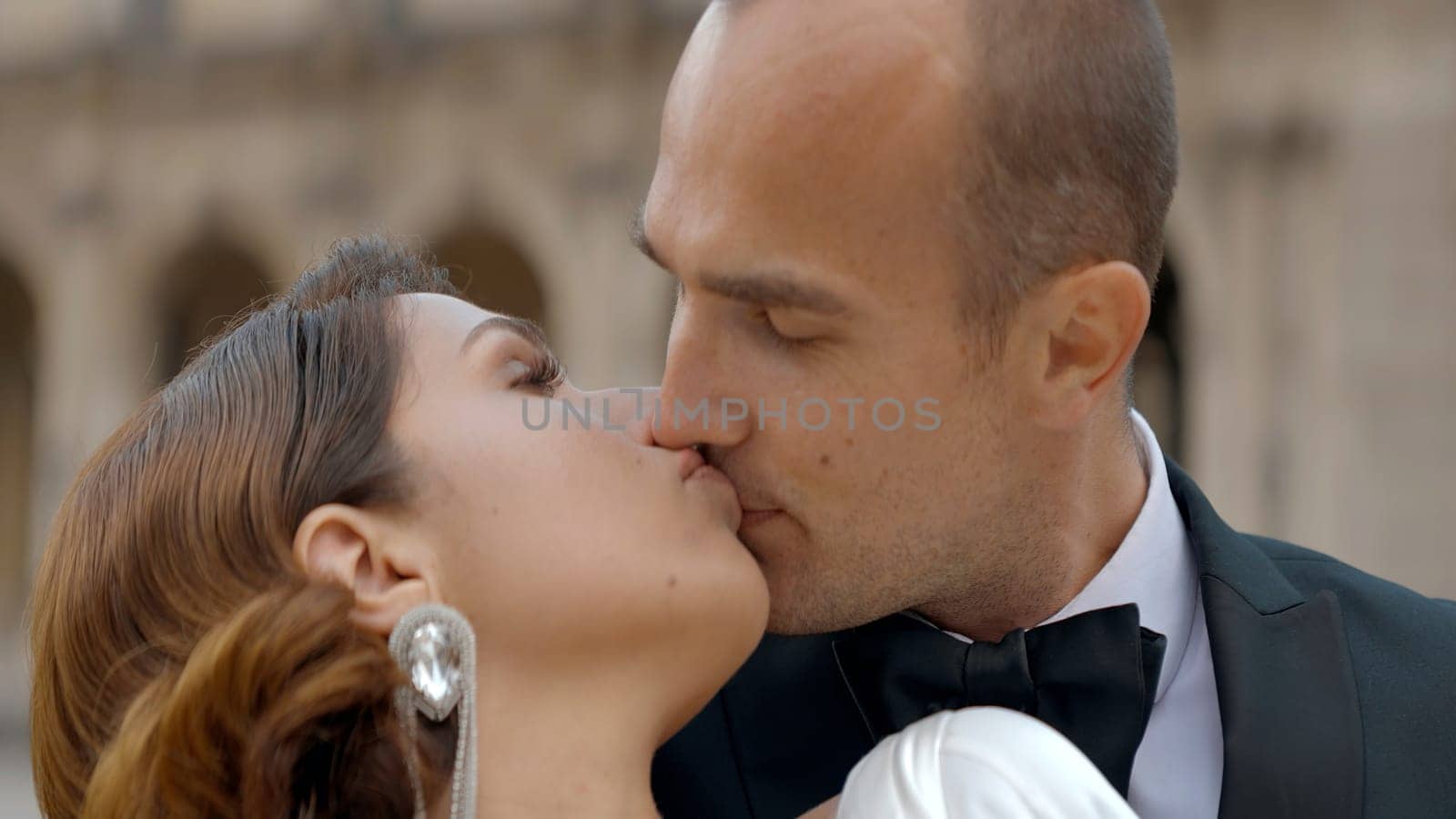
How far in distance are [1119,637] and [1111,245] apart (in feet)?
1.84

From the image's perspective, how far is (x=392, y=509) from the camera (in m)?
1.96

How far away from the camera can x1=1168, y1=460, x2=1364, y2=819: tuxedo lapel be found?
76.0 inches

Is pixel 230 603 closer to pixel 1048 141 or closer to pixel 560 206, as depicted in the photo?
pixel 1048 141

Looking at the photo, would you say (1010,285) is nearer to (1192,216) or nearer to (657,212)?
(657,212)

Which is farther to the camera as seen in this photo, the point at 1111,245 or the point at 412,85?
the point at 412,85

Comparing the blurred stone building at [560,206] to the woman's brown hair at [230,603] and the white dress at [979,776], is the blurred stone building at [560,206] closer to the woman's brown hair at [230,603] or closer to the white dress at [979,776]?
the woman's brown hair at [230,603]

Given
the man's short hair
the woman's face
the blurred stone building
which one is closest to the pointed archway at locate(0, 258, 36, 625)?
the blurred stone building

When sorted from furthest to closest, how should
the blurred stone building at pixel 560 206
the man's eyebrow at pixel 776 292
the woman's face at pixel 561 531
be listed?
the blurred stone building at pixel 560 206 < the man's eyebrow at pixel 776 292 < the woman's face at pixel 561 531

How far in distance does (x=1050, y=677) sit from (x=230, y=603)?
112 cm

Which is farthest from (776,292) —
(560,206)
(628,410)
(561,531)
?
(560,206)

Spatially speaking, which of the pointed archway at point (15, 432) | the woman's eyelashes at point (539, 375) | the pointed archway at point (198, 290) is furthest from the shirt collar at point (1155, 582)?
the pointed archway at point (15, 432)

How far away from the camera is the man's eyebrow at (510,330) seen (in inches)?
84.5

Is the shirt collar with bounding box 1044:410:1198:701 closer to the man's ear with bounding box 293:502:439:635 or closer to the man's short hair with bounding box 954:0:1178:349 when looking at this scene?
the man's short hair with bounding box 954:0:1178:349

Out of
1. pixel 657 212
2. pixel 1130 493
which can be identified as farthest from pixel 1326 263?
pixel 657 212
